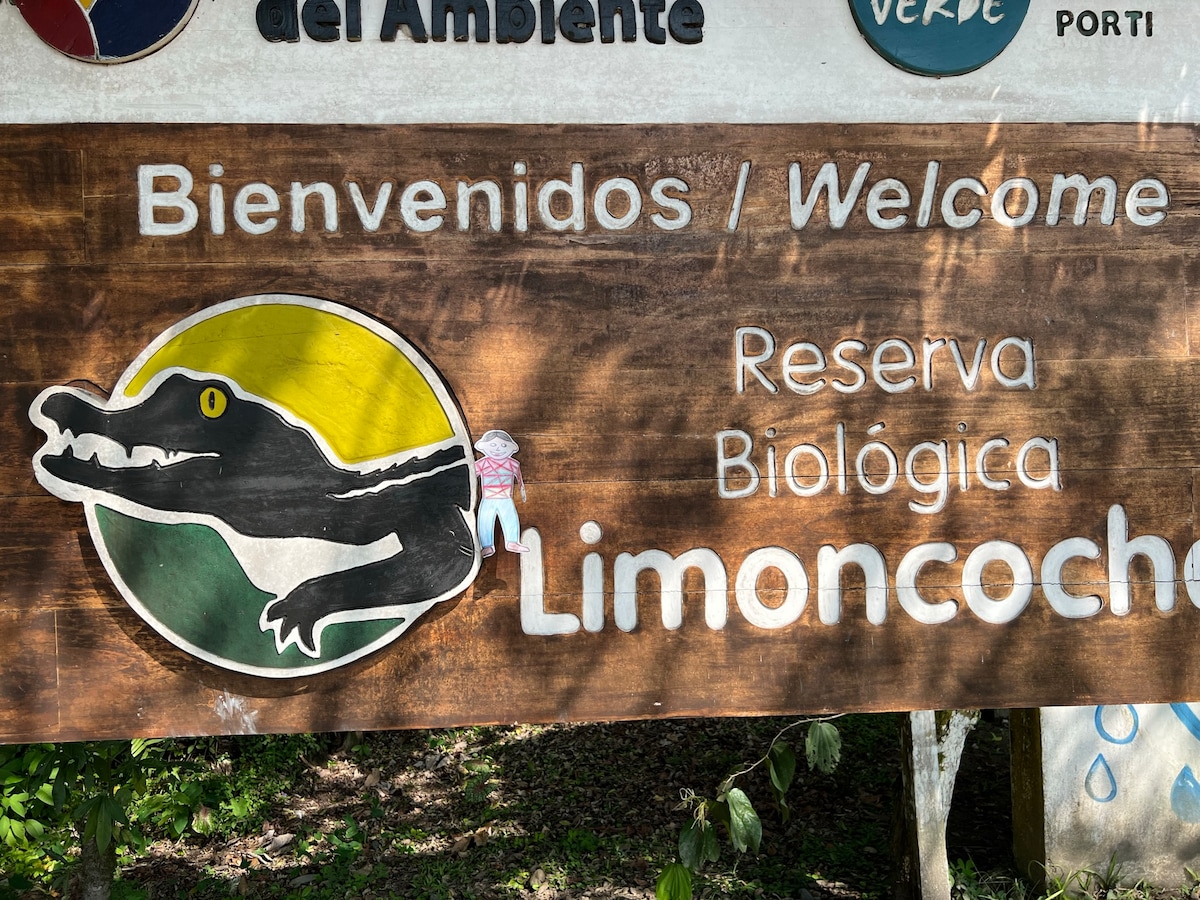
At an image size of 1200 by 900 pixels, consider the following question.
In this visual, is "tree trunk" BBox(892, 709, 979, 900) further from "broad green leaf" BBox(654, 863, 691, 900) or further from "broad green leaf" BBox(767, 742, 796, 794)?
"broad green leaf" BBox(654, 863, 691, 900)

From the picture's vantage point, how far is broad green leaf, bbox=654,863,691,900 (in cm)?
334

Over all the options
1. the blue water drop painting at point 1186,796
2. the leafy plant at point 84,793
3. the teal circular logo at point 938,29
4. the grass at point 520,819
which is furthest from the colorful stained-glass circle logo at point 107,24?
the blue water drop painting at point 1186,796

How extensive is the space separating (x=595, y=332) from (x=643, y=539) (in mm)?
564

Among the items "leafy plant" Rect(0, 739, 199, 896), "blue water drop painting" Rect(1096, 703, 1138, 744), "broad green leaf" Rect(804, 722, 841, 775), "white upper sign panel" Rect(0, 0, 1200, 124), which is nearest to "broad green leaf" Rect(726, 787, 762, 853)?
"broad green leaf" Rect(804, 722, 841, 775)

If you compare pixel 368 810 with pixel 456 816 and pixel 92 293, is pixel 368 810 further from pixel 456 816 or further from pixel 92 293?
pixel 92 293

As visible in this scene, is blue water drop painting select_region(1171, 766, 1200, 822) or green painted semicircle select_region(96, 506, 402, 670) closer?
green painted semicircle select_region(96, 506, 402, 670)

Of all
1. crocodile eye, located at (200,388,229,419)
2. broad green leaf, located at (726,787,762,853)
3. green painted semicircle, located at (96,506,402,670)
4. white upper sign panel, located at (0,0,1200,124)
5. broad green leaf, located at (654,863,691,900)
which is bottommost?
broad green leaf, located at (654,863,691,900)

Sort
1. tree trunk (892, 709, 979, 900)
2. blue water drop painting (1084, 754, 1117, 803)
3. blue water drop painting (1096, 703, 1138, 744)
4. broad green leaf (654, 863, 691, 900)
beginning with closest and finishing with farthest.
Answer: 1. broad green leaf (654, 863, 691, 900)
2. tree trunk (892, 709, 979, 900)
3. blue water drop painting (1096, 703, 1138, 744)
4. blue water drop painting (1084, 754, 1117, 803)

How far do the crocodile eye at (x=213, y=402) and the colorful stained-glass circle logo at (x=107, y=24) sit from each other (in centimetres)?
88

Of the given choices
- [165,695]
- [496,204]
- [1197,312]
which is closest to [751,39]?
[496,204]

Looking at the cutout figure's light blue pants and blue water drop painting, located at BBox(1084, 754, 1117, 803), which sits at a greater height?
the cutout figure's light blue pants

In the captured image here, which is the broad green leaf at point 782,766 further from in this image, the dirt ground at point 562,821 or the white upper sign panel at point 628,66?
the white upper sign panel at point 628,66

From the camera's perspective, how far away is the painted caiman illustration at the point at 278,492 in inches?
91.4

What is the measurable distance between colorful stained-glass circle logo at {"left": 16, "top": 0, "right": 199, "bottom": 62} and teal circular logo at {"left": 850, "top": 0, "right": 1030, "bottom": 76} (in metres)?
1.79
